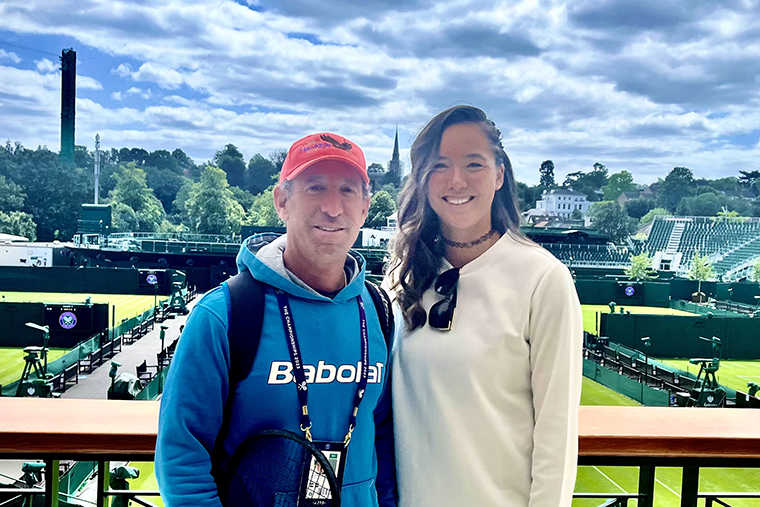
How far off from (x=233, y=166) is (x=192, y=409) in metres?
21.1

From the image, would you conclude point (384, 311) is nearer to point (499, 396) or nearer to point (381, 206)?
point (499, 396)

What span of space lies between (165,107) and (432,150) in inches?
2741

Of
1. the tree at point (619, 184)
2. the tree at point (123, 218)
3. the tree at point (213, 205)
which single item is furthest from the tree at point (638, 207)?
the tree at point (123, 218)

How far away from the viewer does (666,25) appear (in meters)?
68.8

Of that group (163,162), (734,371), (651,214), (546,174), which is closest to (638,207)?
(651,214)

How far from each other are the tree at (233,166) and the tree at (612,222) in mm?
14759

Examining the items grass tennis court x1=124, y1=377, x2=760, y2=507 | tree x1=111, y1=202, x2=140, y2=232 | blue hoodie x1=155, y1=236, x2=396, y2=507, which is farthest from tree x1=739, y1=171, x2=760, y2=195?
blue hoodie x1=155, y1=236, x2=396, y2=507

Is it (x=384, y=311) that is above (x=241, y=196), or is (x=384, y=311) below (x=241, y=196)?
below

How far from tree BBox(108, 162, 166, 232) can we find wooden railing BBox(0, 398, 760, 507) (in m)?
19.5

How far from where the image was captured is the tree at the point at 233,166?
2058cm

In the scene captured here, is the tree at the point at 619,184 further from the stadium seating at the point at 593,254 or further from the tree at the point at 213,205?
the tree at the point at 213,205

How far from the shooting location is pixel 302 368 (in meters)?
0.58

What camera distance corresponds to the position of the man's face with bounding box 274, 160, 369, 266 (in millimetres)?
653

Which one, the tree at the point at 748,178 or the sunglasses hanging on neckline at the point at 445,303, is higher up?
the tree at the point at 748,178
